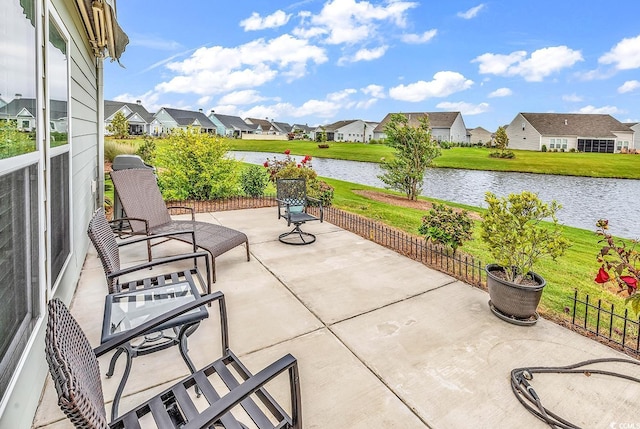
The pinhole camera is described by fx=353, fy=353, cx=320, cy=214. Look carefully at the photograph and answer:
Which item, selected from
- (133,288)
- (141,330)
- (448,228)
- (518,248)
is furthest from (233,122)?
(141,330)

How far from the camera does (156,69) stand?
2994 cm

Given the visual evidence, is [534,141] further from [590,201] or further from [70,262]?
[70,262]

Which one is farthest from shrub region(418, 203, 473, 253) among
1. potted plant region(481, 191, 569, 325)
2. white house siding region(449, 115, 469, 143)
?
white house siding region(449, 115, 469, 143)

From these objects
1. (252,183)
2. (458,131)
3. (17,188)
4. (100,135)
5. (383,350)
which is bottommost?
(383,350)

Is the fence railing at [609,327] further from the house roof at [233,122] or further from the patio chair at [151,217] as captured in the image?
the house roof at [233,122]

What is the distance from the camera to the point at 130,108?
1967 inches

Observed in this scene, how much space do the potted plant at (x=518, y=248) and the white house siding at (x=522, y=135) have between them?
55.2 m

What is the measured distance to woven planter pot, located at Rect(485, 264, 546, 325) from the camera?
303cm

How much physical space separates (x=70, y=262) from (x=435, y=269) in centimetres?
396

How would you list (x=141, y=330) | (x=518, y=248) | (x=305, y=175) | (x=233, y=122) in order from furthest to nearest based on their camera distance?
(x=233, y=122) < (x=305, y=175) < (x=518, y=248) < (x=141, y=330)

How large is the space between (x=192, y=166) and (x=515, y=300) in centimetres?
727

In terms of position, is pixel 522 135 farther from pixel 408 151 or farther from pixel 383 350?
pixel 383 350

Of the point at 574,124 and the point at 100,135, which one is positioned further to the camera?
the point at 574,124

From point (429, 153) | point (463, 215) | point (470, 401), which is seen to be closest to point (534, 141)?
point (429, 153)
